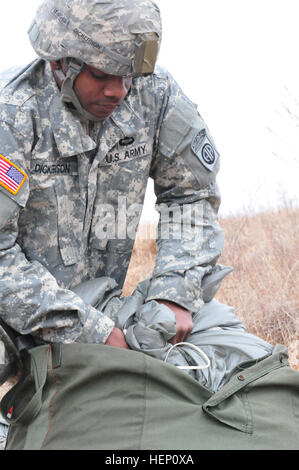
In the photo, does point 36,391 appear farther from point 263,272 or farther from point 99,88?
point 263,272

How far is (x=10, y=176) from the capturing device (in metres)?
2.28

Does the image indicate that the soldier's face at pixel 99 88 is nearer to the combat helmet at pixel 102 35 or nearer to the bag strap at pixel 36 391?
the combat helmet at pixel 102 35

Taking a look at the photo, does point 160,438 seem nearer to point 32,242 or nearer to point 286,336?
point 32,242

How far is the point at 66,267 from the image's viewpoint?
2.62 m

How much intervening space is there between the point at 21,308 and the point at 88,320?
0.23 meters

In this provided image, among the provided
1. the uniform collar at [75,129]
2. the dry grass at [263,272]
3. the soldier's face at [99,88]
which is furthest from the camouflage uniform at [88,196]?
the dry grass at [263,272]

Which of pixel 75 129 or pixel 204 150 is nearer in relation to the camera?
pixel 75 129

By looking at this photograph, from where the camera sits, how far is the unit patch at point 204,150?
277 cm

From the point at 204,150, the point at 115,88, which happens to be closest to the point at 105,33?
the point at 115,88

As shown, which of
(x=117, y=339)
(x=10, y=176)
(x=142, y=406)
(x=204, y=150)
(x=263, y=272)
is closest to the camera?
(x=142, y=406)

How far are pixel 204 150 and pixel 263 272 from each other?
2.06 m

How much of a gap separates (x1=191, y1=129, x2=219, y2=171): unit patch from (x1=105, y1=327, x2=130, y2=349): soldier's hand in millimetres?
815

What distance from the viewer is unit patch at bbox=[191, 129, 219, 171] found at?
2766 millimetres

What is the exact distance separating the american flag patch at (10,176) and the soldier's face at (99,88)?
357 mm
